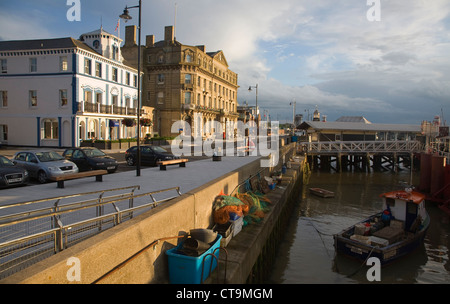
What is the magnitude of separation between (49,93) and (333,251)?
Answer: 109 feet

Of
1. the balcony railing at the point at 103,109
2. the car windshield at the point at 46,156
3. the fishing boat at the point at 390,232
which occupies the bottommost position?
the fishing boat at the point at 390,232

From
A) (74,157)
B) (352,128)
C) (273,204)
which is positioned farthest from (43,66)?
(352,128)

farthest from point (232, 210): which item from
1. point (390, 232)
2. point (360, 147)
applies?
point (360, 147)

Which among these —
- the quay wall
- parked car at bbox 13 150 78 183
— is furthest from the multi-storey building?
the quay wall

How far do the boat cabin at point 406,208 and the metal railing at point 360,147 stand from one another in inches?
1044

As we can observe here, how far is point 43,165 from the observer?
51.0 feet

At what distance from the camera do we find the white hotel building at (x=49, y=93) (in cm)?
3338

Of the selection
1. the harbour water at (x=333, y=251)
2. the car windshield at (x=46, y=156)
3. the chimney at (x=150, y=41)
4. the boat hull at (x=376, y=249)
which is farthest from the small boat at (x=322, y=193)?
the chimney at (x=150, y=41)

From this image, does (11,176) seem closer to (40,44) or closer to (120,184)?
(120,184)

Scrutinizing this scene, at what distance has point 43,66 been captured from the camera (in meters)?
34.0

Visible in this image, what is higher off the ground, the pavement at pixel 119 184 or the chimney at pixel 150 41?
the chimney at pixel 150 41

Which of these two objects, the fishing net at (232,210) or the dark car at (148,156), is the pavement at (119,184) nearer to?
the fishing net at (232,210)

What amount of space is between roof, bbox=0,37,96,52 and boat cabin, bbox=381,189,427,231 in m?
32.5

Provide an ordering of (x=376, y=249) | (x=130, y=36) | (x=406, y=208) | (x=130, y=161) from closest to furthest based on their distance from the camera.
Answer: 1. (x=376, y=249)
2. (x=406, y=208)
3. (x=130, y=161)
4. (x=130, y=36)
